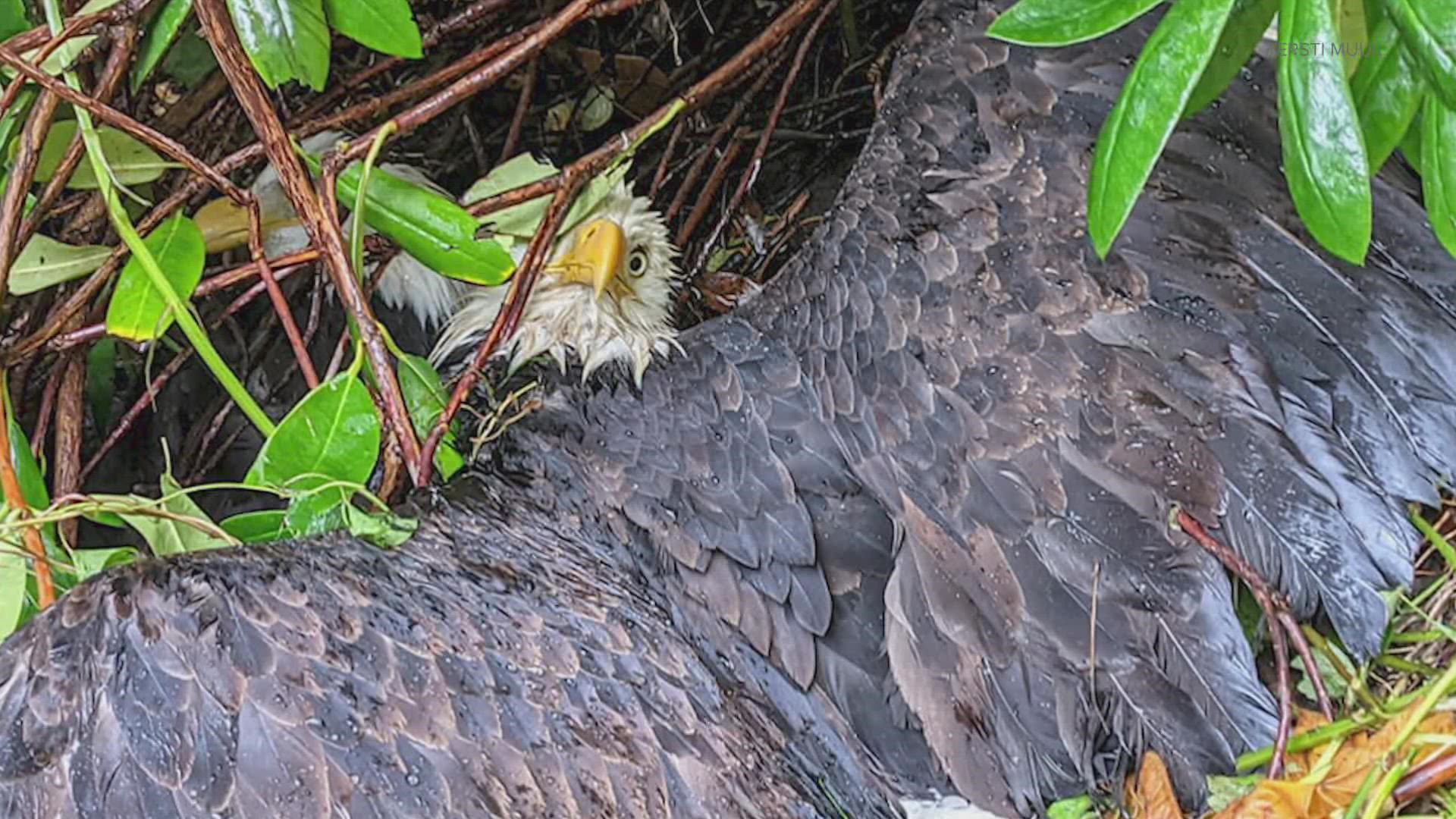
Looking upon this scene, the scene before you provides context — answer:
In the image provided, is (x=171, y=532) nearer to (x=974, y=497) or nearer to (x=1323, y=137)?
(x=974, y=497)

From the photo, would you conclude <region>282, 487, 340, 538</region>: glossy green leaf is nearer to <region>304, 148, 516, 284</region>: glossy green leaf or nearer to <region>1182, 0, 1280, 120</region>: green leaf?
<region>304, 148, 516, 284</region>: glossy green leaf

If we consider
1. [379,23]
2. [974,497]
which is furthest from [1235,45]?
[379,23]

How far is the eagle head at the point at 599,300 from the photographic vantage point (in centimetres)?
174

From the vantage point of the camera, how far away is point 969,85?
1.44 meters

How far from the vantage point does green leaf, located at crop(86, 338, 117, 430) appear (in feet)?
5.82

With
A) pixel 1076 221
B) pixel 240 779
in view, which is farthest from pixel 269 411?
pixel 1076 221

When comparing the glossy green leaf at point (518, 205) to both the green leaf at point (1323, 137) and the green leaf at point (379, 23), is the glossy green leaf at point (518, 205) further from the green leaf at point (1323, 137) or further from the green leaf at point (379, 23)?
the green leaf at point (1323, 137)

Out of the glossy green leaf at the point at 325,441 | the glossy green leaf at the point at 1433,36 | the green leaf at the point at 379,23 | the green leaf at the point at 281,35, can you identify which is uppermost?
the glossy green leaf at the point at 1433,36

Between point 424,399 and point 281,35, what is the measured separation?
1.25ft

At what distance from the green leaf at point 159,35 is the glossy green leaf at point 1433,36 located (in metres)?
1.07

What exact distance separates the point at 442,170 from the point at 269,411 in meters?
0.47

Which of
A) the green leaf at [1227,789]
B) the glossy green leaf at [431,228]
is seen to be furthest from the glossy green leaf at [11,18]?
the green leaf at [1227,789]

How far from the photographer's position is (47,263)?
1474 millimetres

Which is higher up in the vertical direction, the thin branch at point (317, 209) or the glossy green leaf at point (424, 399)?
the thin branch at point (317, 209)
